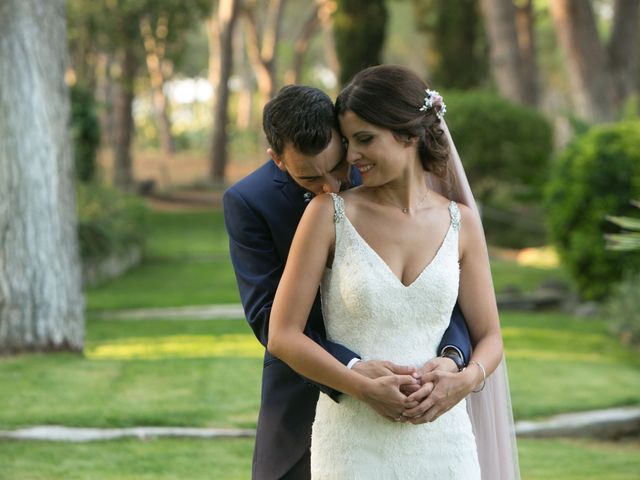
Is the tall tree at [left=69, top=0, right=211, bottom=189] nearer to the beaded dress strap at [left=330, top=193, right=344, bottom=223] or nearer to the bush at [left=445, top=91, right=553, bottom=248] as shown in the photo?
the bush at [left=445, top=91, right=553, bottom=248]

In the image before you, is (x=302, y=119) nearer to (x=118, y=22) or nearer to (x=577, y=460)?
(x=577, y=460)

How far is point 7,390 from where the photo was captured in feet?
28.9

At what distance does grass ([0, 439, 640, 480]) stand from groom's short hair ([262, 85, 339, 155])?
3796 mm

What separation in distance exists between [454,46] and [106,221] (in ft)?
40.1

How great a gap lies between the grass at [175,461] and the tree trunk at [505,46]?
18.3 meters

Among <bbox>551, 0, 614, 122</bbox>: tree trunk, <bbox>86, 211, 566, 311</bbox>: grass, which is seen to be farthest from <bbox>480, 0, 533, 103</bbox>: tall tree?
<bbox>86, 211, 566, 311</bbox>: grass

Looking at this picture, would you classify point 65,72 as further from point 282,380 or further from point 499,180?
point 499,180

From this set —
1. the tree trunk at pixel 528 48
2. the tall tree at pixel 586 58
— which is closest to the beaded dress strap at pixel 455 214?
the tall tree at pixel 586 58

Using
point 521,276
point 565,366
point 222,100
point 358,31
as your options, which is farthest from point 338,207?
point 222,100

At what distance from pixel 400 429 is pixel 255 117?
55438mm

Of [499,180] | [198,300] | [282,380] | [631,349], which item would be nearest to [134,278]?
[198,300]

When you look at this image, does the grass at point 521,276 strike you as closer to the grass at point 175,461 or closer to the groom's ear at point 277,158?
the grass at point 175,461

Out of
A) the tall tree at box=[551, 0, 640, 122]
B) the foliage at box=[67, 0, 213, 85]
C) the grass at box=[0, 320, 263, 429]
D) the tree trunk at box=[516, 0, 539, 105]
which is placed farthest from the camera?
the foliage at box=[67, 0, 213, 85]

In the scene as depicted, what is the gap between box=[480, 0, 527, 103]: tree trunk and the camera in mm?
25484
